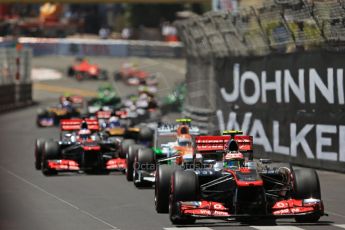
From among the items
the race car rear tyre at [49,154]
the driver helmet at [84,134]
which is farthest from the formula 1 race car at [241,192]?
the driver helmet at [84,134]

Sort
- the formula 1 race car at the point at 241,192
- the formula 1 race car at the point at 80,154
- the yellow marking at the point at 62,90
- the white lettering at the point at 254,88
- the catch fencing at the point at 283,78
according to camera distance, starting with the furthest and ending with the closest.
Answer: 1. the yellow marking at the point at 62,90
2. the white lettering at the point at 254,88
3. the formula 1 race car at the point at 80,154
4. the catch fencing at the point at 283,78
5. the formula 1 race car at the point at 241,192

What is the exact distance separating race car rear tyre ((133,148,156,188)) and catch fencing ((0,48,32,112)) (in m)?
33.4

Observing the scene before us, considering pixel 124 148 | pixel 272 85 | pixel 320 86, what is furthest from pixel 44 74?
pixel 320 86

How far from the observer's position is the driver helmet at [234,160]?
49.8ft

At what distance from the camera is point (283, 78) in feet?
82.8

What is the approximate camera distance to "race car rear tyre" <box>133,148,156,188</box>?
66.7 ft

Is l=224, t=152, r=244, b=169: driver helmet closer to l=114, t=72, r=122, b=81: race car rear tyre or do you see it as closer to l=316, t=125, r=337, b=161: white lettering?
l=316, t=125, r=337, b=161: white lettering

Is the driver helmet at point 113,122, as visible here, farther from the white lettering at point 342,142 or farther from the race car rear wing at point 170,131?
the white lettering at point 342,142

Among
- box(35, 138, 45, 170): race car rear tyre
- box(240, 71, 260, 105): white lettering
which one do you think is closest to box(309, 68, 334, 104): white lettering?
box(240, 71, 260, 105): white lettering

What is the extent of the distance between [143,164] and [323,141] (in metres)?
4.50

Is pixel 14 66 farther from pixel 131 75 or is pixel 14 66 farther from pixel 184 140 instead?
pixel 184 140

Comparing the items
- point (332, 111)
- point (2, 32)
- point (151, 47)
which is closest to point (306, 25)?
point (332, 111)

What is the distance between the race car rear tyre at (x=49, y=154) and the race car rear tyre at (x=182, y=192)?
9.16 m

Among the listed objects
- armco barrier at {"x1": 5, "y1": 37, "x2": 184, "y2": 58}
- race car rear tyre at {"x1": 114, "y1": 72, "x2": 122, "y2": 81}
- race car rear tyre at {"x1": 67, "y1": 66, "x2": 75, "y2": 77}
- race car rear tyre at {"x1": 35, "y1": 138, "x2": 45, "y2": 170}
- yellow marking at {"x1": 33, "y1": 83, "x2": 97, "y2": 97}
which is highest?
armco barrier at {"x1": 5, "y1": 37, "x2": 184, "y2": 58}
